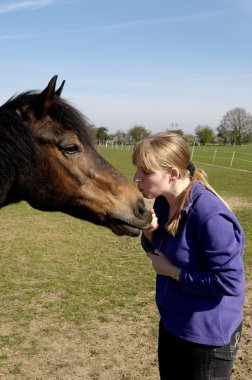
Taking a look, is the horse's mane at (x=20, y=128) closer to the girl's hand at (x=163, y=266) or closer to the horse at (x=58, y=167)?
the horse at (x=58, y=167)

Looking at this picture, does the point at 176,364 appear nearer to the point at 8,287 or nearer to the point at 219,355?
the point at 219,355

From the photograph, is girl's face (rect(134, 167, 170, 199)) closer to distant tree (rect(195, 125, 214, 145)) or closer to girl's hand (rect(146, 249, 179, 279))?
girl's hand (rect(146, 249, 179, 279))

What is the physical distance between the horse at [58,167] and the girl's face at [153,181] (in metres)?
0.47

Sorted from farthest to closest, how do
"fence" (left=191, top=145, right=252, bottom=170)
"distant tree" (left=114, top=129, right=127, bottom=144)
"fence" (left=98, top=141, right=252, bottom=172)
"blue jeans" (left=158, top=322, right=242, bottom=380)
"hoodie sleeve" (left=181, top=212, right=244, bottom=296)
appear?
"distant tree" (left=114, top=129, right=127, bottom=144)
"fence" (left=98, top=141, right=252, bottom=172)
"fence" (left=191, top=145, right=252, bottom=170)
"blue jeans" (left=158, top=322, right=242, bottom=380)
"hoodie sleeve" (left=181, top=212, right=244, bottom=296)

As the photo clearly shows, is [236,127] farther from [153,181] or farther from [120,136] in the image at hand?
[153,181]

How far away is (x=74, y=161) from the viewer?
2.74 metres

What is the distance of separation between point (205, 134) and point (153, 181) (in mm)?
83105

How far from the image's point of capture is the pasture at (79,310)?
3588 millimetres

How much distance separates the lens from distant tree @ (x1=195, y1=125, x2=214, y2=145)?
81875 millimetres

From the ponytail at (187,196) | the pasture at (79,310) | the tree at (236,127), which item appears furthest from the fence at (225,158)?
the tree at (236,127)

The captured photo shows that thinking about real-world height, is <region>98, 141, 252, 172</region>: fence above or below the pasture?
above

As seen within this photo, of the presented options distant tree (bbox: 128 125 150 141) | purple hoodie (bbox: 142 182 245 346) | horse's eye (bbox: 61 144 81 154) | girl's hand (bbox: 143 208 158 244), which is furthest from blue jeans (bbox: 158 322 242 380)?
distant tree (bbox: 128 125 150 141)

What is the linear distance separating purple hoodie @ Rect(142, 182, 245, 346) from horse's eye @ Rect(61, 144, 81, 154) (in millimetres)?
1062

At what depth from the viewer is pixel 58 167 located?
2711mm
